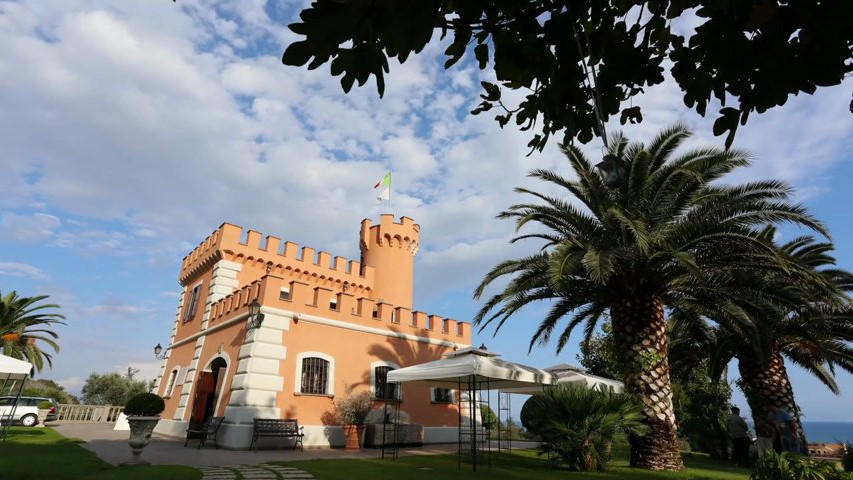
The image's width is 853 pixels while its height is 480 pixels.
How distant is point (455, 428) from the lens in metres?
17.9

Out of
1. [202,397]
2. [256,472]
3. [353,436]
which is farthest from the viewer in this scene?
[202,397]

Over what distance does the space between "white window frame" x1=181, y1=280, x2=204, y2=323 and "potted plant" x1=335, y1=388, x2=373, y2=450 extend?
29.4 feet

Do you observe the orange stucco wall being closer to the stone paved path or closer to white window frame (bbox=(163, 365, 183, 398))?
white window frame (bbox=(163, 365, 183, 398))

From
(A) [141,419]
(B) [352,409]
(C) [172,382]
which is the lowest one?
(A) [141,419]

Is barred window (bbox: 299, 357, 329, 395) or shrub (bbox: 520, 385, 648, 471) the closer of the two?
shrub (bbox: 520, 385, 648, 471)

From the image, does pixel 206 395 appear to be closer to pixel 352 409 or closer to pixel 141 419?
pixel 352 409

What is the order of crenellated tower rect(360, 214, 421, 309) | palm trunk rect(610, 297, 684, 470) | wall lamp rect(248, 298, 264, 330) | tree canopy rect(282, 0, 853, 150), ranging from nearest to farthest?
tree canopy rect(282, 0, 853, 150) < palm trunk rect(610, 297, 684, 470) < wall lamp rect(248, 298, 264, 330) < crenellated tower rect(360, 214, 421, 309)

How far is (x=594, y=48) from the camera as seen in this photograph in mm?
3291

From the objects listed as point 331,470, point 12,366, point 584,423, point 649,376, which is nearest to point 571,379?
point 649,376

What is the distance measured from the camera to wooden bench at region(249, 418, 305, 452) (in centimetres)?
1266

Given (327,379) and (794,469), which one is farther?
(327,379)

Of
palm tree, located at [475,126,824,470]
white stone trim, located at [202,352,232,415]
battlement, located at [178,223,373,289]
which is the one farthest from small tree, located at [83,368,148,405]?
palm tree, located at [475,126,824,470]

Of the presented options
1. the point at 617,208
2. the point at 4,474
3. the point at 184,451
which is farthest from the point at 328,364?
the point at 617,208

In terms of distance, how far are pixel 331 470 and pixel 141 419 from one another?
3887 mm
